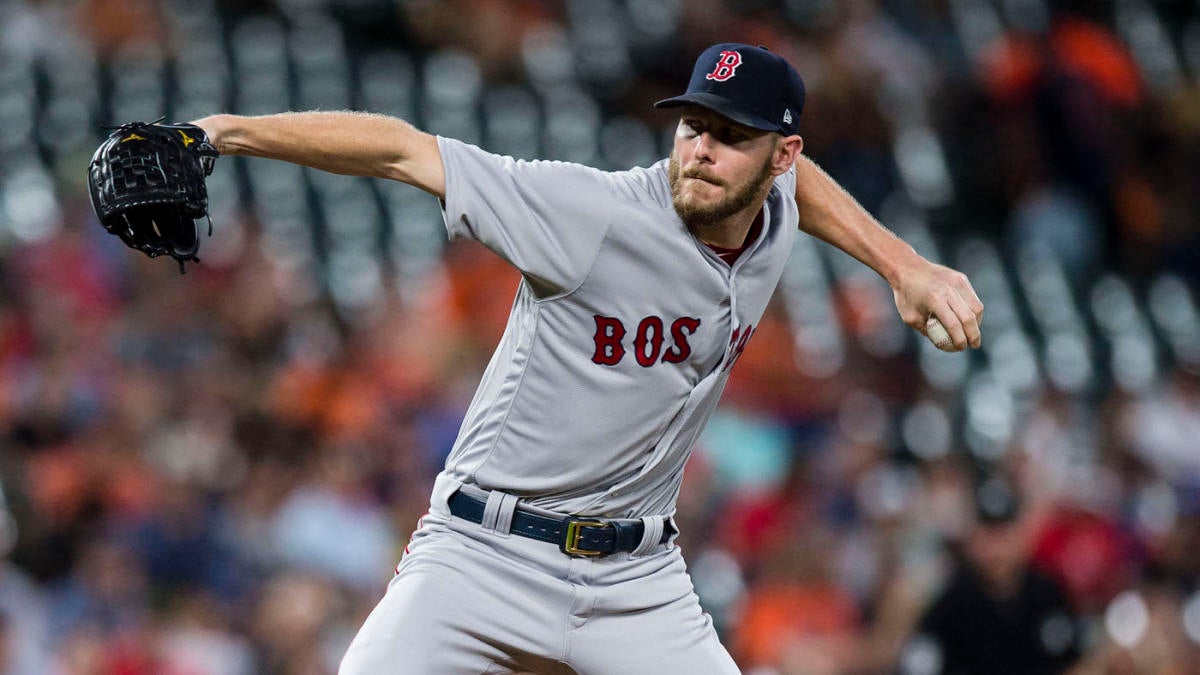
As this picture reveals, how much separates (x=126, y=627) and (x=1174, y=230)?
624 centimetres

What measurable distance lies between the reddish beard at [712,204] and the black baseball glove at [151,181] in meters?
0.91

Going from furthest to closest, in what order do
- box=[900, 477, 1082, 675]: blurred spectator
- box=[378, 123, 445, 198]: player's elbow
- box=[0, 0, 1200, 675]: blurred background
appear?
box=[0, 0, 1200, 675]: blurred background < box=[900, 477, 1082, 675]: blurred spectator < box=[378, 123, 445, 198]: player's elbow

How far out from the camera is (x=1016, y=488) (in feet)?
23.4

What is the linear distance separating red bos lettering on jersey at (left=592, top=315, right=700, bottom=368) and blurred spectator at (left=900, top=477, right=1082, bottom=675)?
261 centimetres

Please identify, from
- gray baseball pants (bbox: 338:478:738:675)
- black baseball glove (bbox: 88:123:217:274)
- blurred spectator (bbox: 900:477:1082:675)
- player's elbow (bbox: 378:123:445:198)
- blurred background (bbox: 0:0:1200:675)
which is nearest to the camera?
black baseball glove (bbox: 88:123:217:274)

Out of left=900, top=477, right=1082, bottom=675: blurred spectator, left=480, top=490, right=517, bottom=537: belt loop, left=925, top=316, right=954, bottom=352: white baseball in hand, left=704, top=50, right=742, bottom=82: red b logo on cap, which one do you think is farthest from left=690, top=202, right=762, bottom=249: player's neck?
left=900, top=477, right=1082, bottom=675: blurred spectator

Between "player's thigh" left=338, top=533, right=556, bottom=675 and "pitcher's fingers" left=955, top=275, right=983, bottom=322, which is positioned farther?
"pitcher's fingers" left=955, top=275, right=983, bottom=322

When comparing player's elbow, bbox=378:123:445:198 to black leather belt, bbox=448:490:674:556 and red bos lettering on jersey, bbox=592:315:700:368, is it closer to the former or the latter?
red bos lettering on jersey, bbox=592:315:700:368

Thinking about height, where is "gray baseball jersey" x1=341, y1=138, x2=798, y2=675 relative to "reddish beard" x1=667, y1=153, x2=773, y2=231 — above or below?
below

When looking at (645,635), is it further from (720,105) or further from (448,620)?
(720,105)

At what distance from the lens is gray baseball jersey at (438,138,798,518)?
127 inches

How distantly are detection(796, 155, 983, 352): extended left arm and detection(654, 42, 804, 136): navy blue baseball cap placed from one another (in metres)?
0.33

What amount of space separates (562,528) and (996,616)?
108 inches

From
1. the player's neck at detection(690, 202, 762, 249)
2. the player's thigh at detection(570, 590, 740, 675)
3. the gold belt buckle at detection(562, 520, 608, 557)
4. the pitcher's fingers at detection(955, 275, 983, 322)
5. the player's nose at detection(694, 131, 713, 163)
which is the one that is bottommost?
the player's thigh at detection(570, 590, 740, 675)
